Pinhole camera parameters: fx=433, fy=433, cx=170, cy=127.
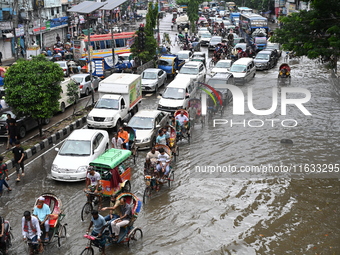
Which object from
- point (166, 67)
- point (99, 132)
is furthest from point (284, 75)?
point (99, 132)

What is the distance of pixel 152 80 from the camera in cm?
2716

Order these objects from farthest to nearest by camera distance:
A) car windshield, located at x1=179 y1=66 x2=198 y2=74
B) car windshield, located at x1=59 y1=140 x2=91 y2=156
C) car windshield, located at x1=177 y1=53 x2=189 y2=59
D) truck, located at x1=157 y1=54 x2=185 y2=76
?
1. car windshield, located at x1=177 y1=53 x2=189 y2=59
2. truck, located at x1=157 y1=54 x2=185 y2=76
3. car windshield, located at x1=179 y1=66 x2=198 y2=74
4. car windshield, located at x1=59 y1=140 x2=91 y2=156

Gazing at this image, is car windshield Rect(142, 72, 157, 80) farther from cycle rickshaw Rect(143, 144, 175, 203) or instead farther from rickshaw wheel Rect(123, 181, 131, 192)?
rickshaw wheel Rect(123, 181, 131, 192)

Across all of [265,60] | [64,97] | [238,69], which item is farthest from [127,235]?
[265,60]

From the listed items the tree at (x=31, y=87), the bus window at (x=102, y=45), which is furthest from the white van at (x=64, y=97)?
the bus window at (x=102, y=45)

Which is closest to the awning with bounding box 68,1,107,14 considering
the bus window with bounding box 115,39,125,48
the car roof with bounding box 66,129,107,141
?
the bus window with bounding box 115,39,125,48

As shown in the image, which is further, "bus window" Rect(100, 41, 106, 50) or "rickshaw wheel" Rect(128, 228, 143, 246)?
"bus window" Rect(100, 41, 106, 50)

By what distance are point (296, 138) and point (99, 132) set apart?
8.45 meters

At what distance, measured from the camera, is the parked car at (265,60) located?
33.9 metres

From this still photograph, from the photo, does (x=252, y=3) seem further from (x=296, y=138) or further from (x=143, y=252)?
(x=143, y=252)

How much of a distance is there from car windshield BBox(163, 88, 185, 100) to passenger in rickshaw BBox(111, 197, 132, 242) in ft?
39.9

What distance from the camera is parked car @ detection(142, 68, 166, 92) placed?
87.7 feet

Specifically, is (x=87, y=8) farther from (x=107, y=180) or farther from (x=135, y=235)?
(x=135, y=235)

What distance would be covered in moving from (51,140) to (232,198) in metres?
8.82
